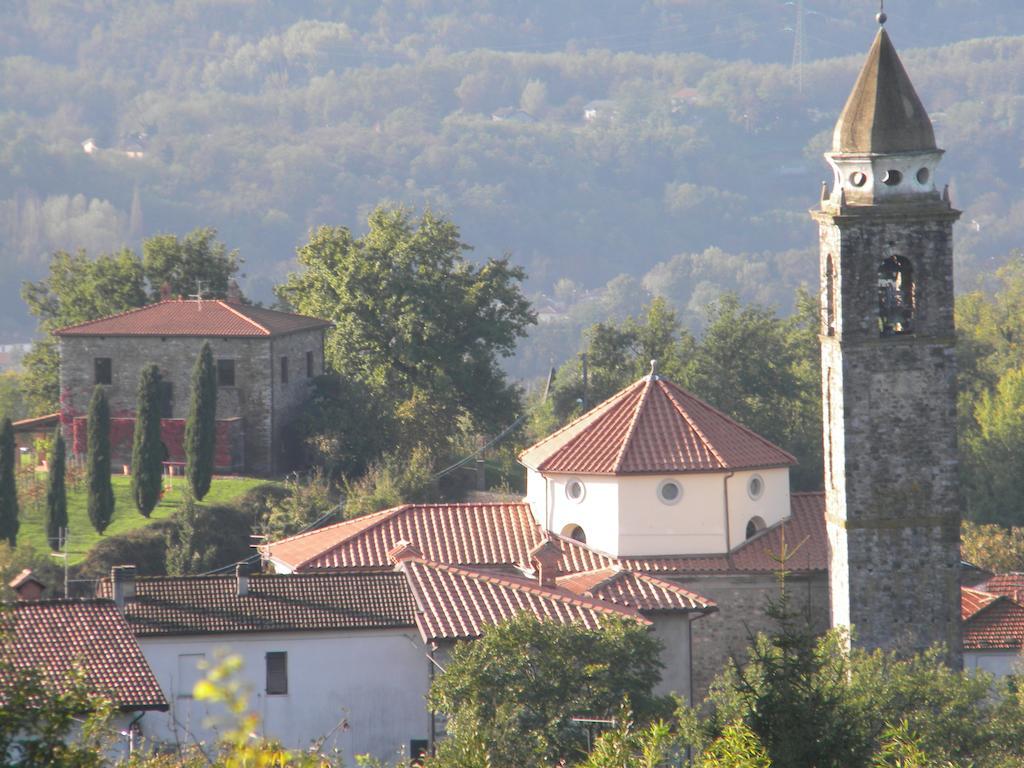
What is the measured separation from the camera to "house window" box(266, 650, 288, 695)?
34219mm

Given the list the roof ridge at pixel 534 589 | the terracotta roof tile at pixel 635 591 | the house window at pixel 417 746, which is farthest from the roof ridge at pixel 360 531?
the house window at pixel 417 746

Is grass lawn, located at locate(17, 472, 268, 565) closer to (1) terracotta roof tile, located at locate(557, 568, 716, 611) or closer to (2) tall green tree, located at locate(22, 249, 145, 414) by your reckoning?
(2) tall green tree, located at locate(22, 249, 145, 414)

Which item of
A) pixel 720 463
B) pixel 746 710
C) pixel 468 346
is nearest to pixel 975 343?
pixel 468 346

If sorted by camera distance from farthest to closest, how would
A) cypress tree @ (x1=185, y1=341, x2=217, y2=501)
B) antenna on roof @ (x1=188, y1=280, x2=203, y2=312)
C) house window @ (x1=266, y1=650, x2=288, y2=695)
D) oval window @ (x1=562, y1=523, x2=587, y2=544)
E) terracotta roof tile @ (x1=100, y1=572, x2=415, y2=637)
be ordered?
antenna on roof @ (x1=188, y1=280, x2=203, y2=312) → cypress tree @ (x1=185, y1=341, x2=217, y2=501) → oval window @ (x1=562, y1=523, x2=587, y2=544) → terracotta roof tile @ (x1=100, y1=572, x2=415, y2=637) → house window @ (x1=266, y1=650, x2=288, y2=695)

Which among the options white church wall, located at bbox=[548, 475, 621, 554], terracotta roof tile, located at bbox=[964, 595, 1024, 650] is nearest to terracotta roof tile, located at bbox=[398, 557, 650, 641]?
white church wall, located at bbox=[548, 475, 621, 554]

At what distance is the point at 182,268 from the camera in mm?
70938

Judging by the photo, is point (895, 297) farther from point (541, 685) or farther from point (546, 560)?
point (541, 685)

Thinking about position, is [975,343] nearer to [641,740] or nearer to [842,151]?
[842,151]

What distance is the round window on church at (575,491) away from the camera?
40.1 m

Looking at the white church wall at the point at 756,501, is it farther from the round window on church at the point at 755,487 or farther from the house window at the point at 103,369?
the house window at the point at 103,369

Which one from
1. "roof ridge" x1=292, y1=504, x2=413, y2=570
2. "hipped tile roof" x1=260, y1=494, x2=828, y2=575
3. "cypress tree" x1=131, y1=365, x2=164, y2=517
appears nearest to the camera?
"hipped tile roof" x1=260, y1=494, x2=828, y2=575

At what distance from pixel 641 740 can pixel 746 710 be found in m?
1.26

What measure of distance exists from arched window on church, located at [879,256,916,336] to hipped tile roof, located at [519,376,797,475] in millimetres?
4824

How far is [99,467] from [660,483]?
18.7 metres
